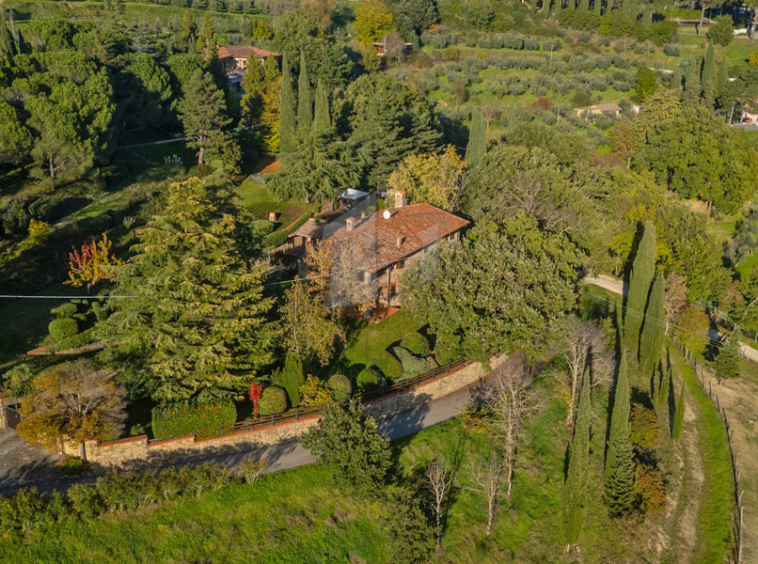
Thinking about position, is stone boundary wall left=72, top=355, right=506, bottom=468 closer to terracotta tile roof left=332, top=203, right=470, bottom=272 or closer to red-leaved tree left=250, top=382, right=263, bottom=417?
red-leaved tree left=250, top=382, right=263, bottom=417

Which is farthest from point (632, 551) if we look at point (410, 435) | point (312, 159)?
point (312, 159)

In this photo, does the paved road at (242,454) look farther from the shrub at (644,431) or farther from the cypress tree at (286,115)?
the cypress tree at (286,115)

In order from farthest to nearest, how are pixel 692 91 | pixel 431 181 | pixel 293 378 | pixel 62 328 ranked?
1. pixel 692 91
2. pixel 431 181
3. pixel 62 328
4. pixel 293 378

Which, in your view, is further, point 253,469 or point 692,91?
point 692,91

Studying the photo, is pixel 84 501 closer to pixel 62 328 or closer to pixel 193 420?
pixel 193 420

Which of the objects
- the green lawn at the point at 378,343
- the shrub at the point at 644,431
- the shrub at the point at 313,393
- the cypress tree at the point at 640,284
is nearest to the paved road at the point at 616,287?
the cypress tree at the point at 640,284

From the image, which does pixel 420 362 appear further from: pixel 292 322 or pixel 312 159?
pixel 312 159

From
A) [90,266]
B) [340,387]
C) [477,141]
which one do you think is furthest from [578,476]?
[477,141]

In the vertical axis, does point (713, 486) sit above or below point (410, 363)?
below

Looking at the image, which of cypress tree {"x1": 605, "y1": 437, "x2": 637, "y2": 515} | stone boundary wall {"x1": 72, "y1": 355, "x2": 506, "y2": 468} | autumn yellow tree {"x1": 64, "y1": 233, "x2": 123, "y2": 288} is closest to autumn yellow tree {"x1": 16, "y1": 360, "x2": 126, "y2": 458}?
stone boundary wall {"x1": 72, "y1": 355, "x2": 506, "y2": 468}
